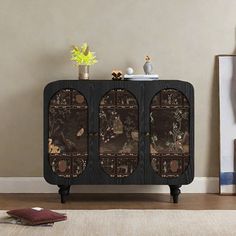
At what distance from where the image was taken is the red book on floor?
4691 millimetres

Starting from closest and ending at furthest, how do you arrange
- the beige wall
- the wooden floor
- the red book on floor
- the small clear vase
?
the red book on floor, the wooden floor, the small clear vase, the beige wall

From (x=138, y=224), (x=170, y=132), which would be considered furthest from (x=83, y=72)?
(x=138, y=224)

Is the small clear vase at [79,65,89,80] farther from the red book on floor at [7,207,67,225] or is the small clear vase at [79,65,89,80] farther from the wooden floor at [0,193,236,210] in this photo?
the red book on floor at [7,207,67,225]

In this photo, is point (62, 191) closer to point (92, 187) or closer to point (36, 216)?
point (92, 187)

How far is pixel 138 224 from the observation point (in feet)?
15.8

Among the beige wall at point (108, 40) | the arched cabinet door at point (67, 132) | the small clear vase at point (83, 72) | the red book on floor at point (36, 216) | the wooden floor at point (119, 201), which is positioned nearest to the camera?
the red book on floor at point (36, 216)

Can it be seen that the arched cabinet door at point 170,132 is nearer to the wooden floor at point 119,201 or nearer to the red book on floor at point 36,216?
the wooden floor at point 119,201

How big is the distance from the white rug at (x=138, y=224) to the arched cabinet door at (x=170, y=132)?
705mm

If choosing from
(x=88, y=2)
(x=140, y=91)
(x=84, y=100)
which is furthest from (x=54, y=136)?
(x=88, y=2)

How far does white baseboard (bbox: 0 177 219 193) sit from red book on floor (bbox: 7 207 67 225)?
5.03 feet

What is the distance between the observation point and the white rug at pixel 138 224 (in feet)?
14.9

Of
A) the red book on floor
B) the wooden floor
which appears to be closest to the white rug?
the red book on floor

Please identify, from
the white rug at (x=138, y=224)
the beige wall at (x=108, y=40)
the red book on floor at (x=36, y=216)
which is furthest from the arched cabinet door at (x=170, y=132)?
the red book on floor at (x=36, y=216)

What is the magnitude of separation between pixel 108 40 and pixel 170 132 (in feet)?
3.52
